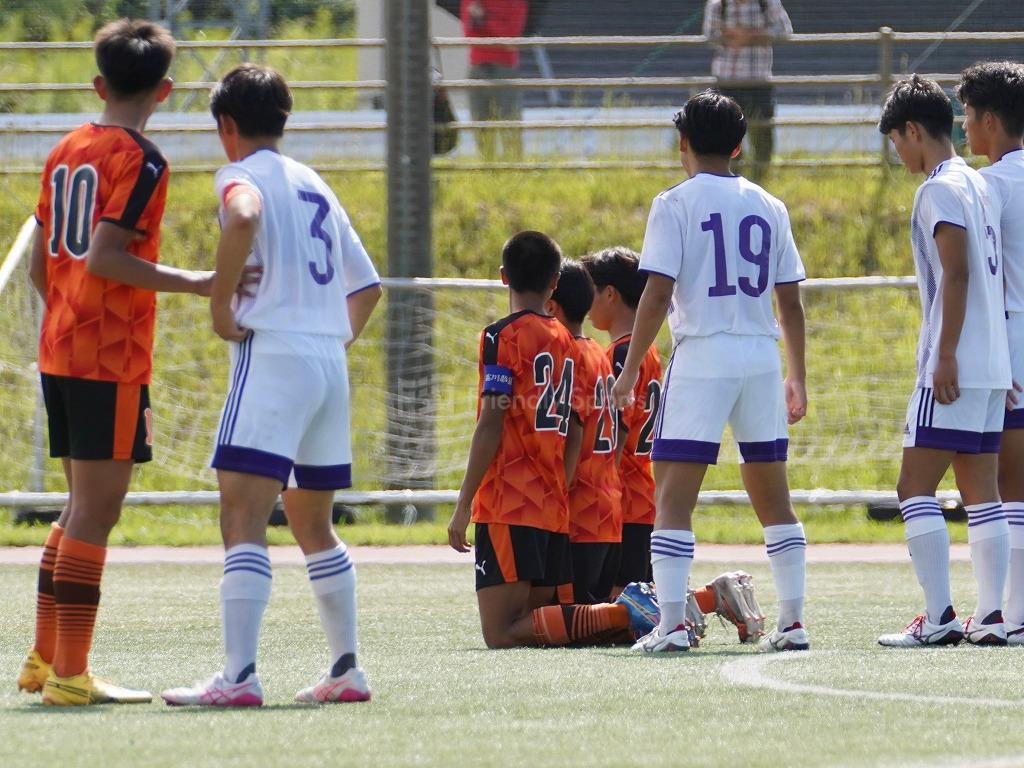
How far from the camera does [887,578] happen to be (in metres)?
9.98

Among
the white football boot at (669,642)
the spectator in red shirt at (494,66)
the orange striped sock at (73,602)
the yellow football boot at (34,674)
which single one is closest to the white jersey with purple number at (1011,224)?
the white football boot at (669,642)

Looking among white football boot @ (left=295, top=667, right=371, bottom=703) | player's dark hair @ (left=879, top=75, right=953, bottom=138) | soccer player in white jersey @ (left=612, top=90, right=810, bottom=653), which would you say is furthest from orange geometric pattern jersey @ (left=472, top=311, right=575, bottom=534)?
white football boot @ (left=295, top=667, right=371, bottom=703)

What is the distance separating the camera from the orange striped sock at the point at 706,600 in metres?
7.02

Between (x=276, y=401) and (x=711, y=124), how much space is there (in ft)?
7.65

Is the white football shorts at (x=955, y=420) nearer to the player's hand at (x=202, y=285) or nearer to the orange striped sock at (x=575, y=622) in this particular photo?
the orange striped sock at (x=575, y=622)

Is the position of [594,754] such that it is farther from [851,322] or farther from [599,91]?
[599,91]

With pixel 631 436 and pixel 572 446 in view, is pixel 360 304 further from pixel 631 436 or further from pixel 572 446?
pixel 631 436

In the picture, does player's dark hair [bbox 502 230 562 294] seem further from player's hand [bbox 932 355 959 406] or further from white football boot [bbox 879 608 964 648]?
white football boot [bbox 879 608 964 648]

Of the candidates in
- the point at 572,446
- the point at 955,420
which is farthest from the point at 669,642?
the point at 955,420

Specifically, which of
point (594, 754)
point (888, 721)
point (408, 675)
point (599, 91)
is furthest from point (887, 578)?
point (599, 91)

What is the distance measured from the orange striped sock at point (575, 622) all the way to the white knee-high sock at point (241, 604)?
216 cm

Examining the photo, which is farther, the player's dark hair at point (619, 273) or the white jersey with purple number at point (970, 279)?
the player's dark hair at point (619, 273)

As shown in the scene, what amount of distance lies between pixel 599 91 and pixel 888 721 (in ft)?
45.7

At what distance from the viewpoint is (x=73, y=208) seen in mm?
5242
